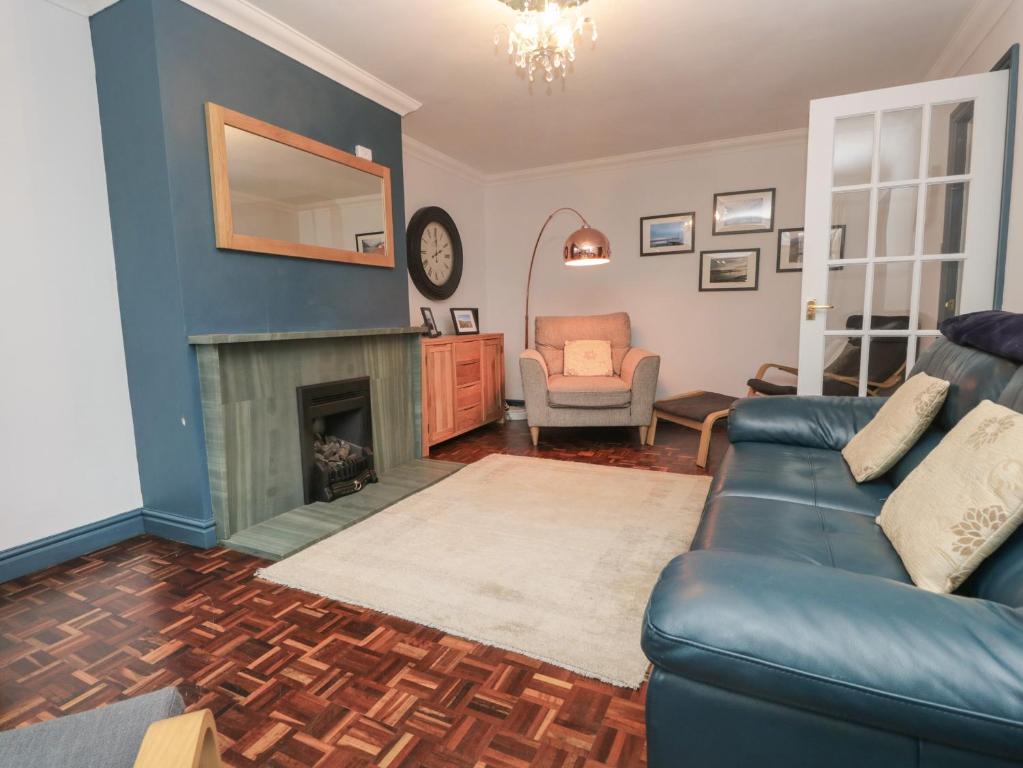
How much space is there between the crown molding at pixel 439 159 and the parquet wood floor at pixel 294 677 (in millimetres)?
3155

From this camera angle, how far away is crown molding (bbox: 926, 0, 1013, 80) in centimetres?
233

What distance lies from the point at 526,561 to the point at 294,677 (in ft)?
2.97

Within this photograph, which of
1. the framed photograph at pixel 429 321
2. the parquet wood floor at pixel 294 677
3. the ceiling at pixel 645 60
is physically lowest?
the parquet wood floor at pixel 294 677

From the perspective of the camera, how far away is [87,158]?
87.0 inches

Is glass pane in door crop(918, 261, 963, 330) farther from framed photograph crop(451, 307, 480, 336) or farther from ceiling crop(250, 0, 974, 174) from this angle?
framed photograph crop(451, 307, 480, 336)

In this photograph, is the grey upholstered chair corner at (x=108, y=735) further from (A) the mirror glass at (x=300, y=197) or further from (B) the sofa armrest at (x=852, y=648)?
(A) the mirror glass at (x=300, y=197)

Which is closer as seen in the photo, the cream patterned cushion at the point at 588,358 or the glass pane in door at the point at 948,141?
the glass pane in door at the point at 948,141

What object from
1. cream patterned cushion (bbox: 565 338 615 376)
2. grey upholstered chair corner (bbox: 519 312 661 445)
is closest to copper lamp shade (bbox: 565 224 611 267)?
grey upholstered chair corner (bbox: 519 312 661 445)

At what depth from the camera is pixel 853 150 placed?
8.28ft

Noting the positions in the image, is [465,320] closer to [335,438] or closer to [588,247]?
[588,247]

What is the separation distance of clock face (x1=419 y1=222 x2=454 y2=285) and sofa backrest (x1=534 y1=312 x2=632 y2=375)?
37.1 inches

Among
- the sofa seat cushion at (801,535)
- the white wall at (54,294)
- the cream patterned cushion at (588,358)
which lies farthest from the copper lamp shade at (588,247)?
the white wall at (54,294)

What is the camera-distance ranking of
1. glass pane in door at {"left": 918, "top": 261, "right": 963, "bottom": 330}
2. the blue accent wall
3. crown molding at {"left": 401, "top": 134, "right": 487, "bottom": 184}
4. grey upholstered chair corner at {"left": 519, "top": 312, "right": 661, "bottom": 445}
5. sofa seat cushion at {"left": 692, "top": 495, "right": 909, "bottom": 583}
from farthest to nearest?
crown molding at {"left": 401, "top": 134, "right": 487, "bottom": 184} → grey upholstered chair corner at {"left": 519, "top": 312, "right": 661, "bottom": 445} → glass pane in door at {"left": 918, "top": 261, "right": 963, "bottom": 330} → the blue accent wall → sofa seat cushion at {"left": 692, "top": 495, "right": 909, "bottom": 583}

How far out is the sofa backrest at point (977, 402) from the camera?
2.80 feet
